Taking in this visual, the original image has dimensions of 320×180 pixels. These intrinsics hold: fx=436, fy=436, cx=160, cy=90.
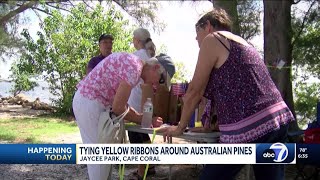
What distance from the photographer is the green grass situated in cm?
700

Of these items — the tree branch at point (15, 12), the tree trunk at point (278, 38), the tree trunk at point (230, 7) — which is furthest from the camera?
the tree branch at point (15, 12)

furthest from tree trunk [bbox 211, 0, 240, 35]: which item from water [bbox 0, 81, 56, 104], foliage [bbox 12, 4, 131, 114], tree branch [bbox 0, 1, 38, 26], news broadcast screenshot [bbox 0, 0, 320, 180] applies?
tree branch [bbox 0, 1, 38, 26]

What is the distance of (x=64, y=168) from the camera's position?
16.4 feet

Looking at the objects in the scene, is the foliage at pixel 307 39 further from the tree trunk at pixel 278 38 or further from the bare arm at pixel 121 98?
the bare arm at pixel 121 98

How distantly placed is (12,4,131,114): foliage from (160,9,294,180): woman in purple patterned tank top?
8.46 meters

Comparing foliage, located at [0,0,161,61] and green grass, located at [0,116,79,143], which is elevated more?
foliage, located at [0,0,161,61]

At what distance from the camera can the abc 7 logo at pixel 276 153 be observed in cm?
212

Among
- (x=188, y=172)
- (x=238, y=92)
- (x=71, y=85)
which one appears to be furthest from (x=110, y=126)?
(x=71, y=85)

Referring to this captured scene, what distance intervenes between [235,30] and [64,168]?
9.98 feet

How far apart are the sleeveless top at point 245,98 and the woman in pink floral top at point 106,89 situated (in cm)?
71

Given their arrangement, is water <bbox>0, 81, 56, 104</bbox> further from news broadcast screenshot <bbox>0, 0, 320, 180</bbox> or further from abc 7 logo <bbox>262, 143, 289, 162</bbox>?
abc 7 logo <bbox>262, 143, 289, 162</bbox>

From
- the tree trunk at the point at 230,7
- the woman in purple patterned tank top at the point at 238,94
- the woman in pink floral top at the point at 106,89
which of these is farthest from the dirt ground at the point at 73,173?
the woman in purple patterned tank top at the point at 238,94

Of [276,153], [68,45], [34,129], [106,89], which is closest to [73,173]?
[106,89]

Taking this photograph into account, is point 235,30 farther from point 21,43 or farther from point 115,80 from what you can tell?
point 21,43
